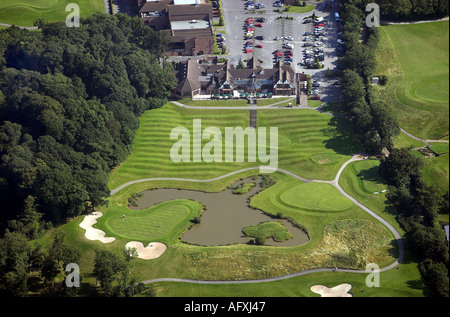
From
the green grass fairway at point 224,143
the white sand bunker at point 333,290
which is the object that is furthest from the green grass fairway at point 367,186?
the white sand bunker at point 333,290

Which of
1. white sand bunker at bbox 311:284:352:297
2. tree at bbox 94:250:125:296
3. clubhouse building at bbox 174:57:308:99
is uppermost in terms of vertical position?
clubhouse building at bbox 174:57:308:99

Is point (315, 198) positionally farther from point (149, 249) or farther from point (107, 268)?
point (107, 268)

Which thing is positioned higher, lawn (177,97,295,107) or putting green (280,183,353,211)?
lawn (177,97,295,107)

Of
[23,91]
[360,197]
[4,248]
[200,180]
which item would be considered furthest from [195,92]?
[4,248]

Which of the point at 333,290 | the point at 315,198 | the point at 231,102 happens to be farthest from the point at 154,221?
the point at 231,102

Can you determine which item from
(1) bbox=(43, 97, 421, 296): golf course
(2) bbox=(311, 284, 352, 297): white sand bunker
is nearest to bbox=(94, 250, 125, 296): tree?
(1) bbox=(43, 97, 421, 296): golf course

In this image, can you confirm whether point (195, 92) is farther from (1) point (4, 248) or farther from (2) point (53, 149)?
(1) point (4, 248)

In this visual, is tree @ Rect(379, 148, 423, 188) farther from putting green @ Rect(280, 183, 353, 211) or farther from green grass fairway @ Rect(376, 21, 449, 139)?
green grass fairway @ Rect(376, 21, 449, 139)

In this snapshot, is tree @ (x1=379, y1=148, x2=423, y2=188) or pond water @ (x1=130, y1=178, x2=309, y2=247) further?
tree @ (x1=379, y1=148, x2=423, y2=188)
